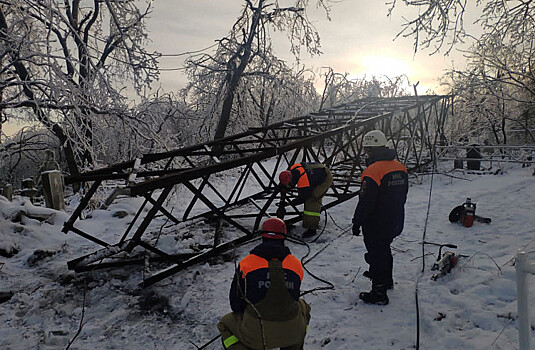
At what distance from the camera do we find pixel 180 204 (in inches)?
397

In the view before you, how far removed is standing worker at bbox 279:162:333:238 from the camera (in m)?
6.01

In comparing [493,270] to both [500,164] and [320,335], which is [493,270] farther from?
[500,164]

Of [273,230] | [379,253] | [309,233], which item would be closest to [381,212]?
[379,253]

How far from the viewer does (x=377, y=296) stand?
3.79 metres

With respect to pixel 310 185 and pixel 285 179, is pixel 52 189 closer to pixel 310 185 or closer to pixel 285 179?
pixel 285 179

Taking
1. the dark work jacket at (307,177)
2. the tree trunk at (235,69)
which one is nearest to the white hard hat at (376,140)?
the dark work jacket at (307,177)

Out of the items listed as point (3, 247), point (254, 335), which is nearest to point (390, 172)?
point (254, 335)

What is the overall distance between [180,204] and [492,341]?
8759mm

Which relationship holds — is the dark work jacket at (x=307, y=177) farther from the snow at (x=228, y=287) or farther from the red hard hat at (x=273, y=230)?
the red hard hat at (x=273, y=230)

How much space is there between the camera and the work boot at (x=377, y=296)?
377 cm

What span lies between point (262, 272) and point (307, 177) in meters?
3.92

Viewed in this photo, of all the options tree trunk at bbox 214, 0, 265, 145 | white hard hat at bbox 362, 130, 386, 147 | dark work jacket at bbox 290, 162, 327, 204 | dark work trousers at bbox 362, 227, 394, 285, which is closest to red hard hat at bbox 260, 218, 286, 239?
dark work trousers at bbox 362, 227, 394, 285

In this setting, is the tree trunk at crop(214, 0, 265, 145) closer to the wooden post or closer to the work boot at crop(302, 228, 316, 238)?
the wooden post

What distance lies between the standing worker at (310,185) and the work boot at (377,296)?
2.45 metres
